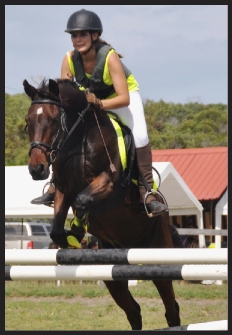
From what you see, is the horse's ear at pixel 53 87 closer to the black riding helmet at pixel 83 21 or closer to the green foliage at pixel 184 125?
the black riding helmet at pixel 83 21

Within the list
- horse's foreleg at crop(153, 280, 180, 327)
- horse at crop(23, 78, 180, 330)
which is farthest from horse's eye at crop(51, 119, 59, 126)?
horse's foreleg at crop(153, 280, 180, 327)

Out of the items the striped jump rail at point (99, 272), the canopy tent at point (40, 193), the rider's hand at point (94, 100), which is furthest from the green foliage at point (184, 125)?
the striped jump rail at point (99, 272)

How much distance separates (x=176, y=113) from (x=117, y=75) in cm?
2413

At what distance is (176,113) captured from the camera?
29375mm

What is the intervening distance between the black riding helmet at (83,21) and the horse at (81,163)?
1.38 ft

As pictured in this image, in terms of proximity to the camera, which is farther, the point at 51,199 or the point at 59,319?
the point at 59,319

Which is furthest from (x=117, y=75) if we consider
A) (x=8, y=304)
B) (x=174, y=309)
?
(x=8, y=304)

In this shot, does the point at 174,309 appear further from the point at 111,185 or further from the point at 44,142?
the point at 44,142

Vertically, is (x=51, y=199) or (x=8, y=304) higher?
(x=51, y=199)

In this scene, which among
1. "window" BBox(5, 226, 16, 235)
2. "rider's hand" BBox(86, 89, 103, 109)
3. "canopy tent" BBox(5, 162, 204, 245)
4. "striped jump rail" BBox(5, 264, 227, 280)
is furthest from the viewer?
"window" BBox(5, 226, 16, 235)

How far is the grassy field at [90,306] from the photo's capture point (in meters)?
8.88

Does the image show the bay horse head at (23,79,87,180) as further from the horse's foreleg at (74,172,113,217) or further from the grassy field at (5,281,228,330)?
the grassy field at (5,281,228,330)

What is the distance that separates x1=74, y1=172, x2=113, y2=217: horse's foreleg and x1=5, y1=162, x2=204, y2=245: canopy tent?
947 centimetres

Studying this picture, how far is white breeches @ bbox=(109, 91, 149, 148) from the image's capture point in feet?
18.6
